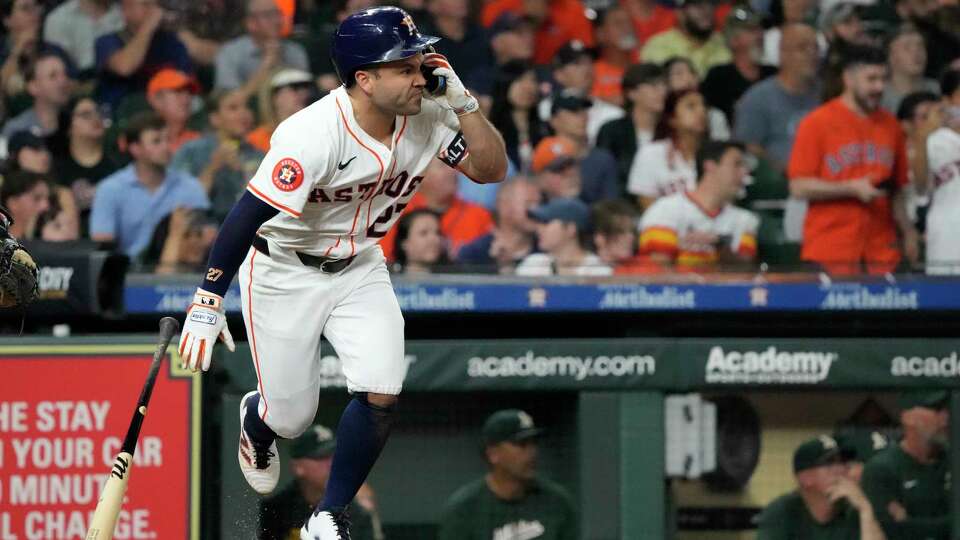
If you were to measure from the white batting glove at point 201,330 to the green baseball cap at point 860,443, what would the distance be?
2.82 meters

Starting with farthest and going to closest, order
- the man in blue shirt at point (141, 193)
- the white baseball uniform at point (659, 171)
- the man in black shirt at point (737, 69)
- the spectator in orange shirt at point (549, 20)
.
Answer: the spectator in orange shirt at point (549, 20) → the man in black shirt at point (737, 69) → the white baseball uniform at point (659, 171) → the man in blue shirt at point (141, 193)

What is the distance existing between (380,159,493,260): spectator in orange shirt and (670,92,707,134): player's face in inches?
46.8

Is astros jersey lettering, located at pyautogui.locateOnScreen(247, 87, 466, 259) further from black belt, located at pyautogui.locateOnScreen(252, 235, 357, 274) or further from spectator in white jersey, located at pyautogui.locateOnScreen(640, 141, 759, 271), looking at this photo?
spectator in white jersey, located at pyautogui.locateOnScreen(640, 141, 759, 271)

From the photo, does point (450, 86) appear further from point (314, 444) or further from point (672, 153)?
point (672, 153)

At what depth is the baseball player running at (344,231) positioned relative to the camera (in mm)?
4613

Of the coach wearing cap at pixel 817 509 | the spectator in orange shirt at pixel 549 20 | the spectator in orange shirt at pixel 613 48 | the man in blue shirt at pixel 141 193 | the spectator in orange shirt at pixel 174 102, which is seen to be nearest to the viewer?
the coach wearing cap at pixel 817 509

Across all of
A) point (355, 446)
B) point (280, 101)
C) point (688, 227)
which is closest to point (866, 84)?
point (688, 227)

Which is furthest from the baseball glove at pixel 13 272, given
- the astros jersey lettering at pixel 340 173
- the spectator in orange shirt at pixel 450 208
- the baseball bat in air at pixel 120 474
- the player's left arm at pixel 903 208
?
the player's left arm at pixel 903 208

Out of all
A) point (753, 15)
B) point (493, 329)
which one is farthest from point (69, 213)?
point (753, 15)

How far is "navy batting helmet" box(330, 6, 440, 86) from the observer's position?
458 centimetres

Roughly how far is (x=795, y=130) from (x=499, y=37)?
1785 millimetres

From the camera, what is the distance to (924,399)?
634 centimetres

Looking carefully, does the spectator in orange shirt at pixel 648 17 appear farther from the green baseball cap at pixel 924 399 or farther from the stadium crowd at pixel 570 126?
the green baseball cap at pixel 924 399

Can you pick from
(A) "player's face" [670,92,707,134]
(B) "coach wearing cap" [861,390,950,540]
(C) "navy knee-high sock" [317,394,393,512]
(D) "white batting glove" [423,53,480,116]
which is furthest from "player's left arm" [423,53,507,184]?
(A) "player's face" [670,92,707,134]
